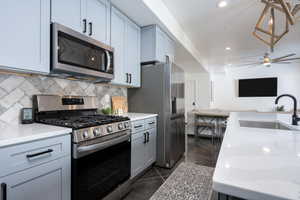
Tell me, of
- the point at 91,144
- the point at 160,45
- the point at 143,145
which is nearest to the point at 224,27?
the point at 160,45

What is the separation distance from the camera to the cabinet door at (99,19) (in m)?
1.75

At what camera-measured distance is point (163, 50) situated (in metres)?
2.85

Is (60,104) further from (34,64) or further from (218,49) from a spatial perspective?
(218,49)

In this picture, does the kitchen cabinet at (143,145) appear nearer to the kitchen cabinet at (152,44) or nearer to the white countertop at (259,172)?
the kitchen cabinet at (152,44)

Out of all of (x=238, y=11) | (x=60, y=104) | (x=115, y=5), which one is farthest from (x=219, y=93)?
(x=60, y=104)

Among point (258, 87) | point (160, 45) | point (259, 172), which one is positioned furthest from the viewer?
point (258, 87)

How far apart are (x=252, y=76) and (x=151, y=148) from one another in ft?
21.0

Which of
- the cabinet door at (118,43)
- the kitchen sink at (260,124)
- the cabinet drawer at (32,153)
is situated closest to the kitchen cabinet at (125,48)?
the cabinet door at (118,43)

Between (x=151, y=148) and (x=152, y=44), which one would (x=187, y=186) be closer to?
(x=151, y=148)

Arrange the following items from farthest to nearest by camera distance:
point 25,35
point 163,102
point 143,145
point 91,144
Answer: point 163,102
point 143,145
point 91,144
point 25,35

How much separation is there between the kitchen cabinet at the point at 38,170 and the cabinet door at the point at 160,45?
201cm

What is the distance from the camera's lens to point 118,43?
220cm

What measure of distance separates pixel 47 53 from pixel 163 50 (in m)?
1.95

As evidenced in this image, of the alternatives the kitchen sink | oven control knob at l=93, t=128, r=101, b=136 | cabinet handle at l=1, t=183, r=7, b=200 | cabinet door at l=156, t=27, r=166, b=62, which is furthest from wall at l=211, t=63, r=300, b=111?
cabinet handle at l=1, t=183, r=7, b=200
